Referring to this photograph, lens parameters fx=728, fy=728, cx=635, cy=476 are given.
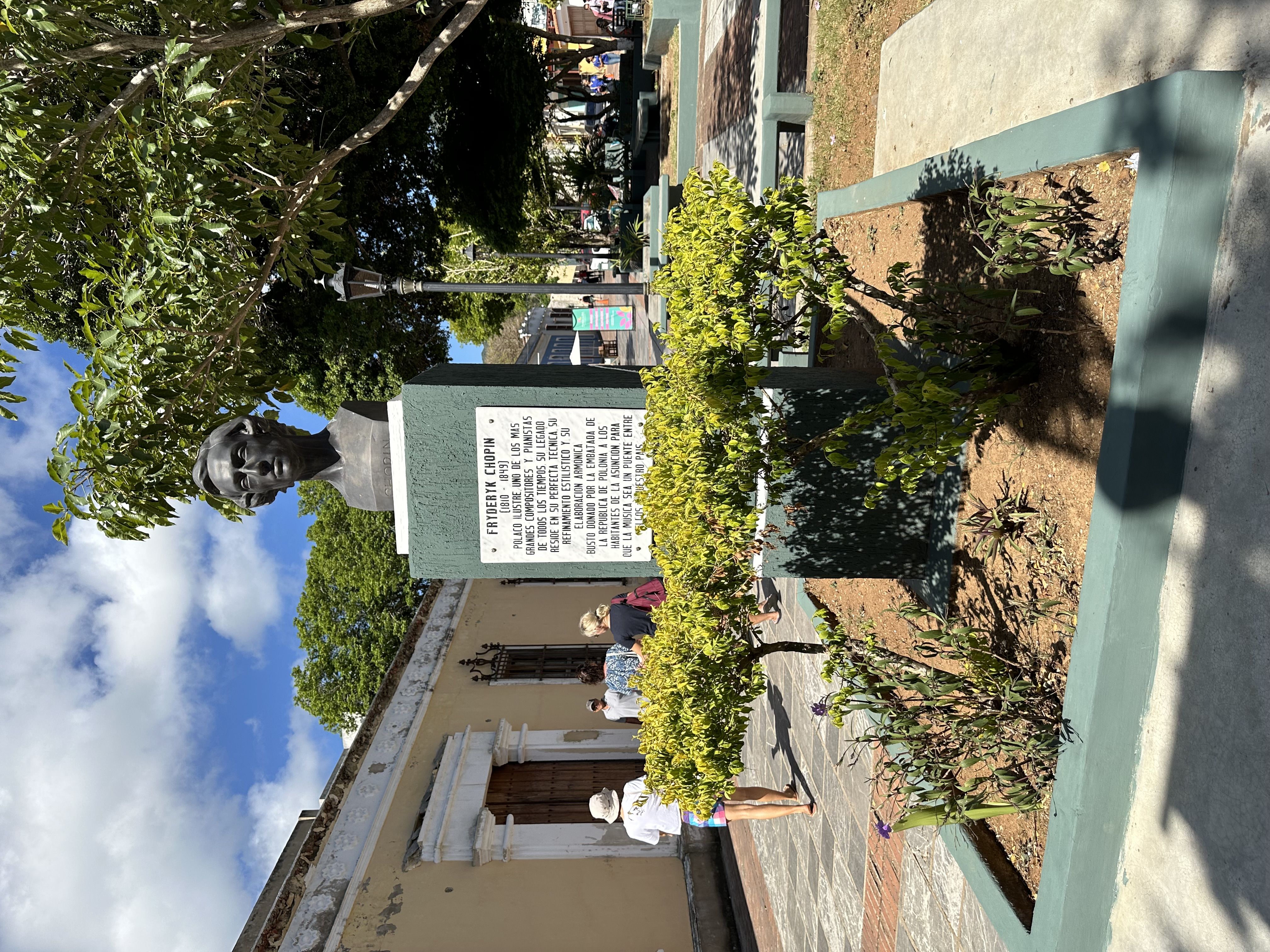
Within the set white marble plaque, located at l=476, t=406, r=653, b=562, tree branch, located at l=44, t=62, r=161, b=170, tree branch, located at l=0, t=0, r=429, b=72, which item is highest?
tree branch, located at l=0, t=0, r=429, b=72

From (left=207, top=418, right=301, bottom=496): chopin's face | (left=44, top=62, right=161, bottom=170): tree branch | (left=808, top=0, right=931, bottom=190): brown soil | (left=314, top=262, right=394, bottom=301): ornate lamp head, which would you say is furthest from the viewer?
(left=314, top=262, right=394, bottom=301): ornate lamp head

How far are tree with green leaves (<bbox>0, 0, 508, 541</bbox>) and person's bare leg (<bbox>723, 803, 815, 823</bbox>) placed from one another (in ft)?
17.4

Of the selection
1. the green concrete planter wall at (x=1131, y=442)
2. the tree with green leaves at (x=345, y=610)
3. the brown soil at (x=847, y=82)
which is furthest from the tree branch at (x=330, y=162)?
the tree with green leaves at (x=345, y=610)

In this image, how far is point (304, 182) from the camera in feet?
19.9

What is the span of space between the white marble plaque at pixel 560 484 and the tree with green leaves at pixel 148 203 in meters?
1.98

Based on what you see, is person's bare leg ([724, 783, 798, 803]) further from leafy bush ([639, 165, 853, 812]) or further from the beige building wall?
leafy bush ([639, 165, 853, 812])

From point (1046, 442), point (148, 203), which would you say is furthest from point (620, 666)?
point (148, 203)

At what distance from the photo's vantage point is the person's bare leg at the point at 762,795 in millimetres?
6965

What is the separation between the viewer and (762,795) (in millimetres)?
7172

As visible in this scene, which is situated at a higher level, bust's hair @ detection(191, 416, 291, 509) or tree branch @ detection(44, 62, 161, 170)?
tree branch @ detection(44, 62, 161, 170)

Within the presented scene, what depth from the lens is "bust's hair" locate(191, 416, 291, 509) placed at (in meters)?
4.90

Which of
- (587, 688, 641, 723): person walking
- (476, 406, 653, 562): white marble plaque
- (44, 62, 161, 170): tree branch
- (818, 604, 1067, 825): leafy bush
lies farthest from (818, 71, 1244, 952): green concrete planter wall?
(587, 688, 641, 723): person walking

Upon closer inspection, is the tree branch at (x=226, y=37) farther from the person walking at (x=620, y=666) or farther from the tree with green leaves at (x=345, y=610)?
the tree with green leaves at (x=345, y=610)

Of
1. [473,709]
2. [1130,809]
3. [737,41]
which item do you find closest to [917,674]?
[1130,809]
